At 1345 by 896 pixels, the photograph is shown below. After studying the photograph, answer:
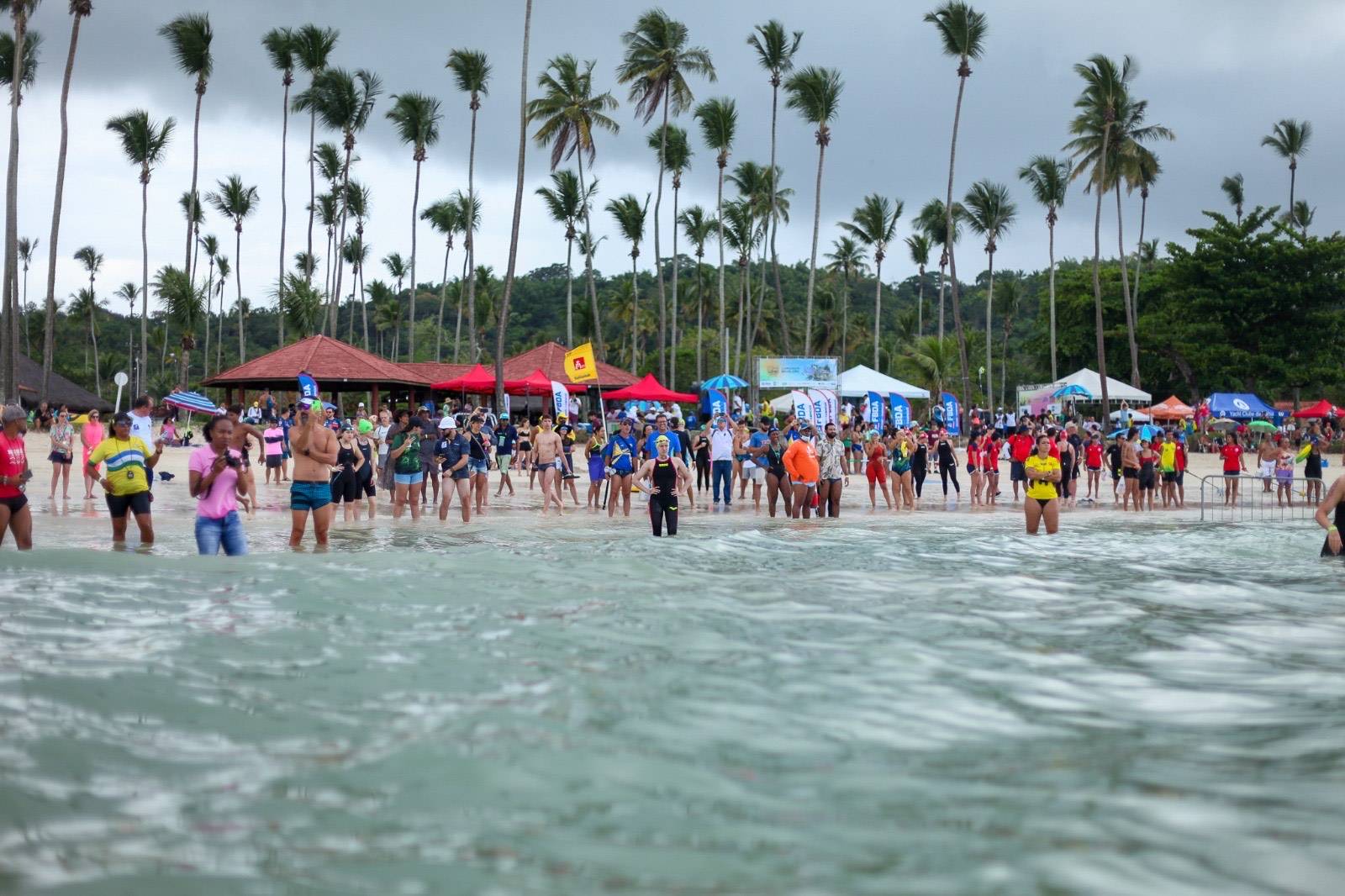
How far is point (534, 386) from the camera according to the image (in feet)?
115

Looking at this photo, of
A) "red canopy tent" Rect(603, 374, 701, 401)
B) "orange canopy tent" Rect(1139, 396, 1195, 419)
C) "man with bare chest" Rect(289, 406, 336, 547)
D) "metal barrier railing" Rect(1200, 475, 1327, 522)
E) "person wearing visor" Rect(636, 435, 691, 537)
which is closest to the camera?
"man with bare chest" Rect(289, 406, 336, 547)

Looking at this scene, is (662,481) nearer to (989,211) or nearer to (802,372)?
(802,372)

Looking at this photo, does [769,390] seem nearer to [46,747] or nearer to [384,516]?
[384,516]

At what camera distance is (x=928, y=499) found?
76.2ft

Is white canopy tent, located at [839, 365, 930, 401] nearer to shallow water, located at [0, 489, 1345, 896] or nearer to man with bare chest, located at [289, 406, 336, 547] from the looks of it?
man with bare chest, located at [289, 406, 336, 547]

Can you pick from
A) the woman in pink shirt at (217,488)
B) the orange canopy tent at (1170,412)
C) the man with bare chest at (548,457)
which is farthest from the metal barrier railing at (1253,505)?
the orange canopy tent at (1170,412)

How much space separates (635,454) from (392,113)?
42.8 meters


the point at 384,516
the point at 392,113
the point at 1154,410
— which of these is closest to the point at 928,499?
the point at 384,516

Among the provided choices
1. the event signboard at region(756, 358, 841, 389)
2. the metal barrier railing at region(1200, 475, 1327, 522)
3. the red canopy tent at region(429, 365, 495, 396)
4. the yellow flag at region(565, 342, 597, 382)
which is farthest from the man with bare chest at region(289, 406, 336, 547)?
the red canopy tent at region(429, 365, 495, 396)

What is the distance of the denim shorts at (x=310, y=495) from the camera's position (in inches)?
433

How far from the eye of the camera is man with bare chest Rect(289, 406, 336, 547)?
1062 centimetres

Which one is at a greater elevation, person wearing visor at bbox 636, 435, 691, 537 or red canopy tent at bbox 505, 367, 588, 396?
red canopy tent at bbox 505, 367, 588, 396

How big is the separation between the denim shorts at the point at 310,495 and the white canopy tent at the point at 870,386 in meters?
29.5

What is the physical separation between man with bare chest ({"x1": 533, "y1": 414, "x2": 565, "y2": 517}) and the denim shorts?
Answer: 7.00m
